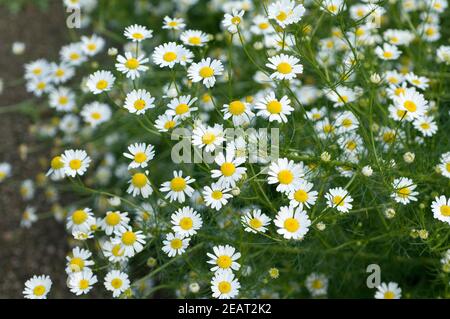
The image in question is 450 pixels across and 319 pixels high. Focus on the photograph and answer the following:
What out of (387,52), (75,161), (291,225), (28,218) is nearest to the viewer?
(291,225)

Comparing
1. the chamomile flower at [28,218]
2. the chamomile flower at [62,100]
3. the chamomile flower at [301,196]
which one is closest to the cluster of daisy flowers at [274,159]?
the chamomile flower at [301,196]

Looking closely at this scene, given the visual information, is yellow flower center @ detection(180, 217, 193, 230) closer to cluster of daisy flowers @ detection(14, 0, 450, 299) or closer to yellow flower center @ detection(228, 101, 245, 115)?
cluster of daisy flowers @ detection(14, 0, 450, 299)

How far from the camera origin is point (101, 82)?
7.82ft

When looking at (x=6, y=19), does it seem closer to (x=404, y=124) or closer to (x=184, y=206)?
(x=184, y=206)

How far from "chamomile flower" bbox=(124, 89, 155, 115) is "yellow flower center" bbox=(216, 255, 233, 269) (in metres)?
0.64

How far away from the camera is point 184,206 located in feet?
7.61

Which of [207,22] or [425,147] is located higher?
[207,22]

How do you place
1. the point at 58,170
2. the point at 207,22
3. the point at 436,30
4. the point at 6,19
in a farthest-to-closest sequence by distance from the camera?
the point at 6,19 → the point at 207,22 → the point at 436,30 → the point at 58,170

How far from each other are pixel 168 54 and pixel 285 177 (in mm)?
722

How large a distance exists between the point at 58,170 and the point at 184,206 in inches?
22.3

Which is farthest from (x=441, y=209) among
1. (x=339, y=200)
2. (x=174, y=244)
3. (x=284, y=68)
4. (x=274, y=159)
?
(x=174, y=244)

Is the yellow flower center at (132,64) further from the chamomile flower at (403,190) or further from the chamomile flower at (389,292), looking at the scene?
the chamomile flower at (389,292)

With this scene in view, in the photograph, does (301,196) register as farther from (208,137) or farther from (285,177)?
(208,137)
